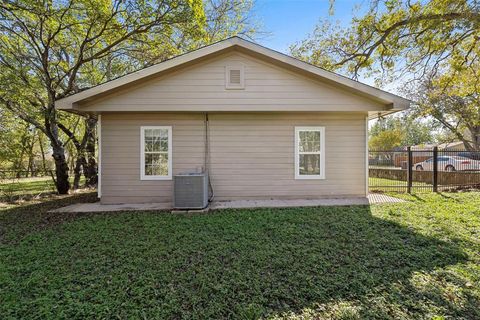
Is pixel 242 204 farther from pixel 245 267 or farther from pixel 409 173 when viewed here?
pixel 409 173

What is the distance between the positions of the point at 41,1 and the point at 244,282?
29.5 ft

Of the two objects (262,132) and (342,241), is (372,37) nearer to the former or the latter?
(262,132)

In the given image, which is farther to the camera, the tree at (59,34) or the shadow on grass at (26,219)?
the tree at (59,34)

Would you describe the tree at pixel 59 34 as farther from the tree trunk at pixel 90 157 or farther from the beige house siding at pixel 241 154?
the beige house siding at pixel 241 154

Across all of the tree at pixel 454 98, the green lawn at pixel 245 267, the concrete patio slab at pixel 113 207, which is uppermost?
the tree at pixel 454 98

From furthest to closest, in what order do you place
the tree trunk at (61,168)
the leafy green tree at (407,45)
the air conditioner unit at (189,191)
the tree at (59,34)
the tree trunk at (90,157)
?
the tree trunk at (90,157)
the tree trunk at (61,168)
the leafy green tree at (407,45)
the tree at (59,34)
the air conditioner unit at (189,191)

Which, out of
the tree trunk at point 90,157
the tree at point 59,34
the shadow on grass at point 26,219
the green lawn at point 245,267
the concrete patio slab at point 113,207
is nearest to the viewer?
the green lawn at point 245,267

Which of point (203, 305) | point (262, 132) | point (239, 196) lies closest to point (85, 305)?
point (203, 305)

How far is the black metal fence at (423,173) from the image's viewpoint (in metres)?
8.73

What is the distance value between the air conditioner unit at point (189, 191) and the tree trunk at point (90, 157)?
6900 mm

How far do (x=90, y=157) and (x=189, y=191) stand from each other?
7419mm

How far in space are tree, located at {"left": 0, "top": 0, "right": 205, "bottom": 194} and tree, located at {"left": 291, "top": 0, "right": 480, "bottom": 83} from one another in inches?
223

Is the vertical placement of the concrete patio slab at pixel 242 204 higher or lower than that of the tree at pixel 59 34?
lower

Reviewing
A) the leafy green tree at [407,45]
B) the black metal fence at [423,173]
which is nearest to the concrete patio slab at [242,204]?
the black metal fence at [423,173]
